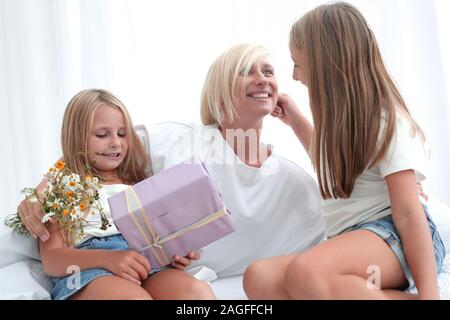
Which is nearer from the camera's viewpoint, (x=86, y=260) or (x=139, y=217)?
(x=139, y=217)

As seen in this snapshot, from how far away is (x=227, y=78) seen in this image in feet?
6.75

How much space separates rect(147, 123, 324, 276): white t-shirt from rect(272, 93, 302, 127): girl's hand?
0.19 meters

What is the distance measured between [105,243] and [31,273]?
24 centimetres

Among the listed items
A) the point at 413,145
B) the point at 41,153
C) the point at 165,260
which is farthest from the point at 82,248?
the point at 41,153

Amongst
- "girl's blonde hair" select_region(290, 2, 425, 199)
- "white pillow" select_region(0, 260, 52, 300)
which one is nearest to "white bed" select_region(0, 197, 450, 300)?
"white pillow" select_region(0, 260, 52, 300)

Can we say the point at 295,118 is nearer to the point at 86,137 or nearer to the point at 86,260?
the point at 86,137

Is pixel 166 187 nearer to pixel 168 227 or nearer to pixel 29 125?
pixel 168 227

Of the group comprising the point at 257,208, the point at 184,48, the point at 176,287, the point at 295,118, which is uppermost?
the point at 184,48

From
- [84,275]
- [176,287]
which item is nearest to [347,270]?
[176,287]

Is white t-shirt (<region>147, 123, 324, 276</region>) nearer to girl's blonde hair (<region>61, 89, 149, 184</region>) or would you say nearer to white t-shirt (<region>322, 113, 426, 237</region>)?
girl's blonde hair (<region>61, 89, 149, 184</region>)

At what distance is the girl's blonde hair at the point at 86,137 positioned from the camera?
77.0 inches

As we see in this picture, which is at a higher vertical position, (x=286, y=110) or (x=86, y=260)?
(x=286, y=110)

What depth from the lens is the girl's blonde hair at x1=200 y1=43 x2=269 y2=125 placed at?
6.73ft
